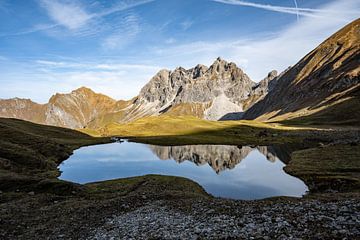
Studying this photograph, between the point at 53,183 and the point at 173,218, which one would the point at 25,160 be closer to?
the point at 53,183

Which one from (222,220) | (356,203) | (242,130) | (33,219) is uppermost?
(242,130)

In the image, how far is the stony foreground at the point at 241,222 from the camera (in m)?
20.9

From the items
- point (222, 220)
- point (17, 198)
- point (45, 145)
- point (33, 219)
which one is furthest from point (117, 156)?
point (222, 220)

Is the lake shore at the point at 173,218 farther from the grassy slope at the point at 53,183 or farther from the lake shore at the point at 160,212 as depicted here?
the grassy slope at the point at 53,183

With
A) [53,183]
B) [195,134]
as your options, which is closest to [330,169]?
[53,183]

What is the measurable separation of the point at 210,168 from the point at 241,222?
5946cm

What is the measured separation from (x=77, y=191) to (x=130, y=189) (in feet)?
29.6

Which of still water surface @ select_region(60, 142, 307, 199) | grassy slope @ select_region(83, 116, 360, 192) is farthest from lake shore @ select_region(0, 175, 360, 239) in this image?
grassy slope @ select_region(83, 116, 360, 192)

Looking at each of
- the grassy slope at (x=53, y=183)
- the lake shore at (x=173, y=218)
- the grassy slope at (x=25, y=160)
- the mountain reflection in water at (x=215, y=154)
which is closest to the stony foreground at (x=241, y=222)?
the lake shore at (x=173, y=218)

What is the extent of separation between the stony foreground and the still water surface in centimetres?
2294

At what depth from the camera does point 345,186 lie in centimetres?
4638

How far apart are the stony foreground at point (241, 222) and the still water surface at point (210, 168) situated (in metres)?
22.9

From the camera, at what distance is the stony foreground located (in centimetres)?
2094

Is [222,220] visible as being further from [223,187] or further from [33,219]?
[223,187]
